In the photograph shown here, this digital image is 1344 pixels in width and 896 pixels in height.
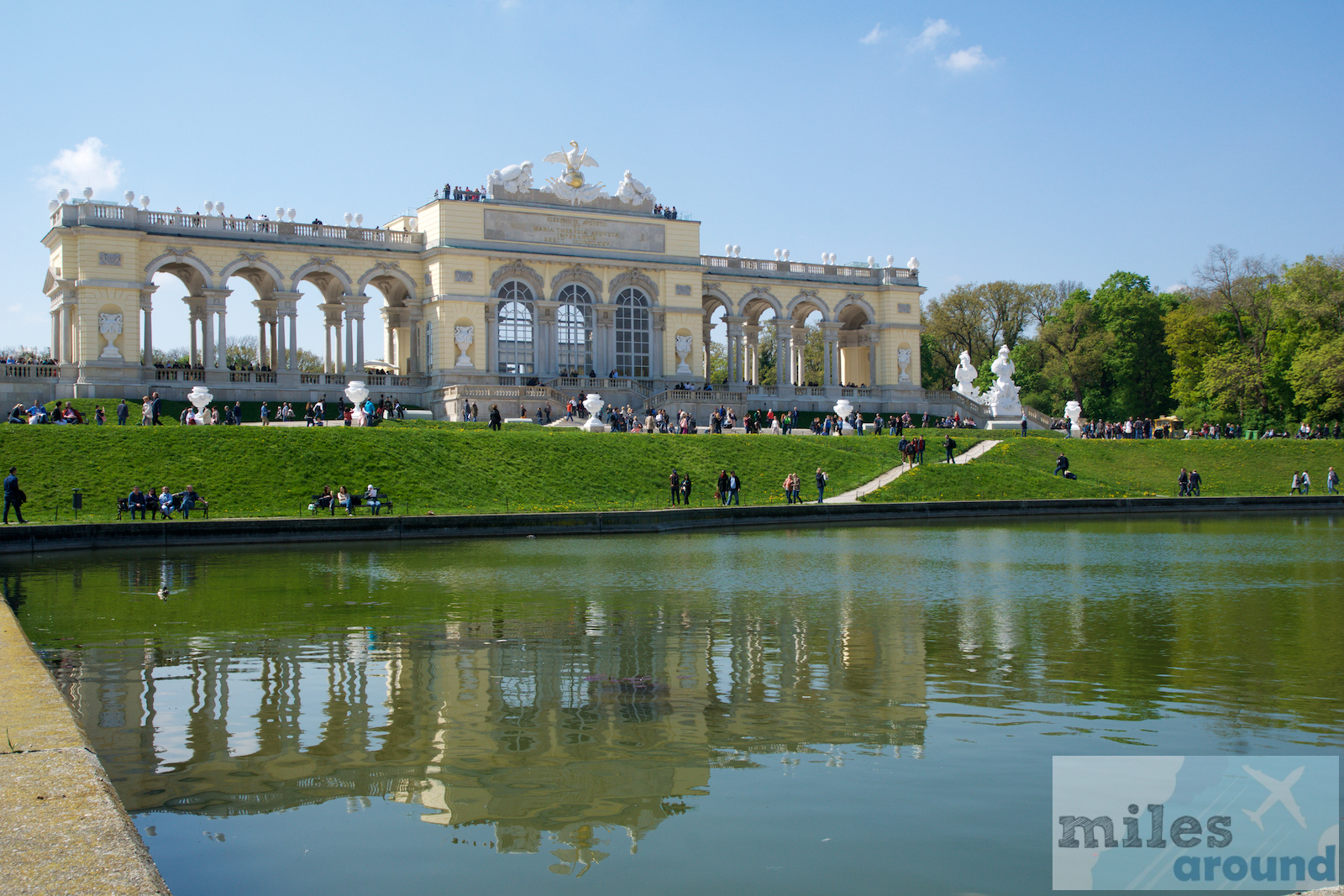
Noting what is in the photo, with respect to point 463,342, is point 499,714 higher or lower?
lower

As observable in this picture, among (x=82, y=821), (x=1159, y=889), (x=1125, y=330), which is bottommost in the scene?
(x=1159, y=889)

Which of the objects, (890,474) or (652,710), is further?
(890,474)

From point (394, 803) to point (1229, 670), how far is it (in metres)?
8.25

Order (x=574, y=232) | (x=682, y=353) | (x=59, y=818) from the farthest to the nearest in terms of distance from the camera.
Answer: (x=682, y=353)
(x=574, y=232)
(x=59, y=818)

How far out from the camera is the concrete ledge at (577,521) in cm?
2500

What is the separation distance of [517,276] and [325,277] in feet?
30.0

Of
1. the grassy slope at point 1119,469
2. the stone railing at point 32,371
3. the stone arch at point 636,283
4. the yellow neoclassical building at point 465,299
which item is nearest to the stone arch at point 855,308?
the yellow neoclassical building at point 465,299

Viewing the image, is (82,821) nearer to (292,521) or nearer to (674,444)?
(292,521)

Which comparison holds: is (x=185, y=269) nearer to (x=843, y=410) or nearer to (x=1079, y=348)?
(x=843, y=410)

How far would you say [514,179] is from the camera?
56344 mm

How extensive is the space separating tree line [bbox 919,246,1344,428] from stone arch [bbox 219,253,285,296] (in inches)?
1873

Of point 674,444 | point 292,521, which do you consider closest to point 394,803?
point 292,521

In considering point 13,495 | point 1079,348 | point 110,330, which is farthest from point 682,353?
point 13,495

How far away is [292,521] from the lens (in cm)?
2689
